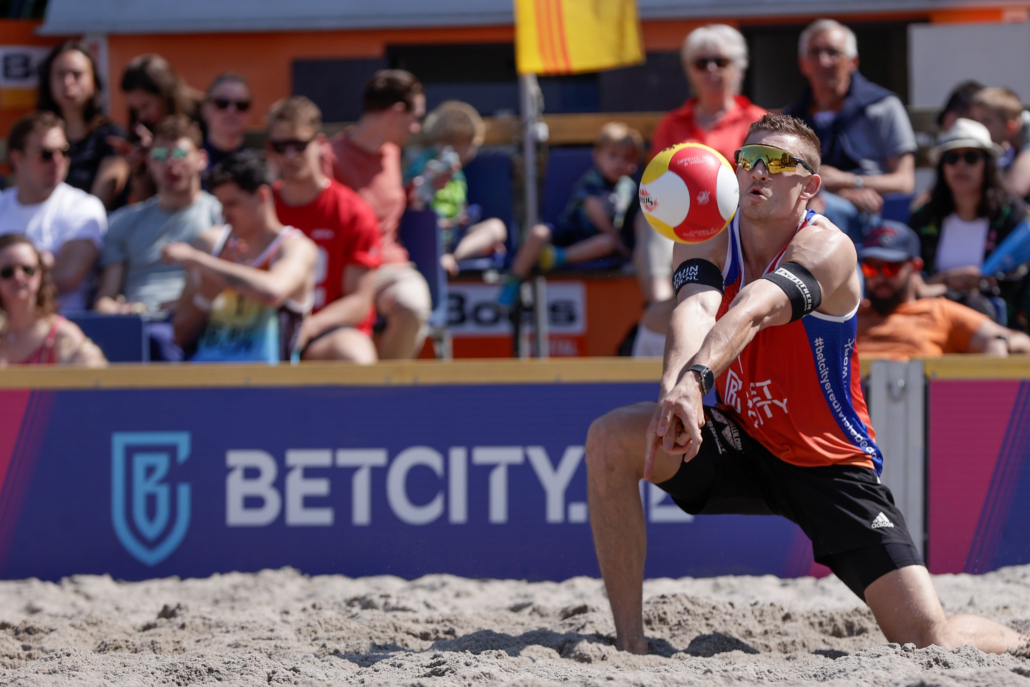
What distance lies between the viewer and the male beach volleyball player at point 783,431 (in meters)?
3.27

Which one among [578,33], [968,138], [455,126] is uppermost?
[578,33]

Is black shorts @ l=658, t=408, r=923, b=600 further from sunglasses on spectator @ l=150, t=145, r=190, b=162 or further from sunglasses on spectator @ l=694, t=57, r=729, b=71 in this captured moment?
sunglasses on spectator @ l=150, t=145, r=190, b=162

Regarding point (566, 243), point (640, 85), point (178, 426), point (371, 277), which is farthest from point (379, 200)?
point (640, 85)

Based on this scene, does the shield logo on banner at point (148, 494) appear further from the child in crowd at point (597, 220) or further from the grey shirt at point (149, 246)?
the child in crowd at point (597, 220)

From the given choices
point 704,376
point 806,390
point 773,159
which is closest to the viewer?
point 704,376

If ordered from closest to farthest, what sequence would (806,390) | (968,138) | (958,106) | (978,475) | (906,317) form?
(806,390) → (978,475) → (906,317) → (968,138) → (958,106)

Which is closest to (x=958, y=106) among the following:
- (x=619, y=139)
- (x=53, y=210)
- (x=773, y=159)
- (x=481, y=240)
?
(x=619, y=139)

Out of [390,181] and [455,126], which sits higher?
[455,126]

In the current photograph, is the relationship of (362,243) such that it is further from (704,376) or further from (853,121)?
(704,376)

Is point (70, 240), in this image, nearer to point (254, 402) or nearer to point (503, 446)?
point (254, 402)

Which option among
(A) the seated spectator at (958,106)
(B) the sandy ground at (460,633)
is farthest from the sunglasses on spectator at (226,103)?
(A) the seated spectator at (958,106)

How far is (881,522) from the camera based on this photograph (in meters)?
3.37

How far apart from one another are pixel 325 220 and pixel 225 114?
3.87 ft

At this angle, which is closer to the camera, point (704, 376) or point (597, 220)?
point (704, 376)
